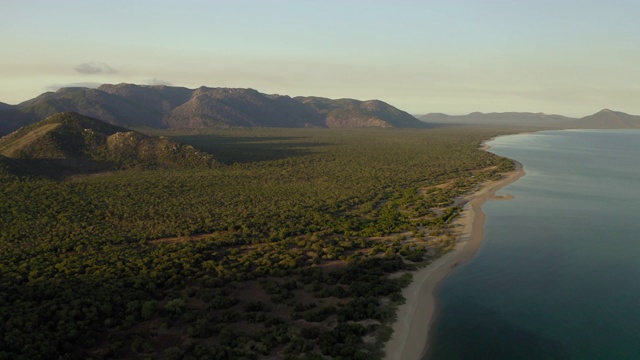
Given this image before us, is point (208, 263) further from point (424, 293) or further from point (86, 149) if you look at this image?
point (86, 149)

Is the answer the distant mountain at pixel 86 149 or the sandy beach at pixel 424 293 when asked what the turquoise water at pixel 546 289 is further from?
the distant mountain at pixel 86 149

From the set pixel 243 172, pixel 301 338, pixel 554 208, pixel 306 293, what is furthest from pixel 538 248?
pixel 243 172

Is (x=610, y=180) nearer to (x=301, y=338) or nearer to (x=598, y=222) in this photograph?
(x=598, y=222)

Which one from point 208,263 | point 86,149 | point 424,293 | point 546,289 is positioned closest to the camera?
point 424,293

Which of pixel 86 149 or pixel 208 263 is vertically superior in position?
pixel 86 149

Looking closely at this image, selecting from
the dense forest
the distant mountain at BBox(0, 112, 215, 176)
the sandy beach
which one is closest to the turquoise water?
the sandy beach

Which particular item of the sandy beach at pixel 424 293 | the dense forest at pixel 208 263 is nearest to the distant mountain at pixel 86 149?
the dense forest at pixel 208 263

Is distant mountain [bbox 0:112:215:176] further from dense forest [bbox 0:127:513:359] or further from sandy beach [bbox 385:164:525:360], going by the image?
sandy beach [bbox 385:164:525:360]

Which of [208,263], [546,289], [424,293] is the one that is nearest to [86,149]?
[208,263]
